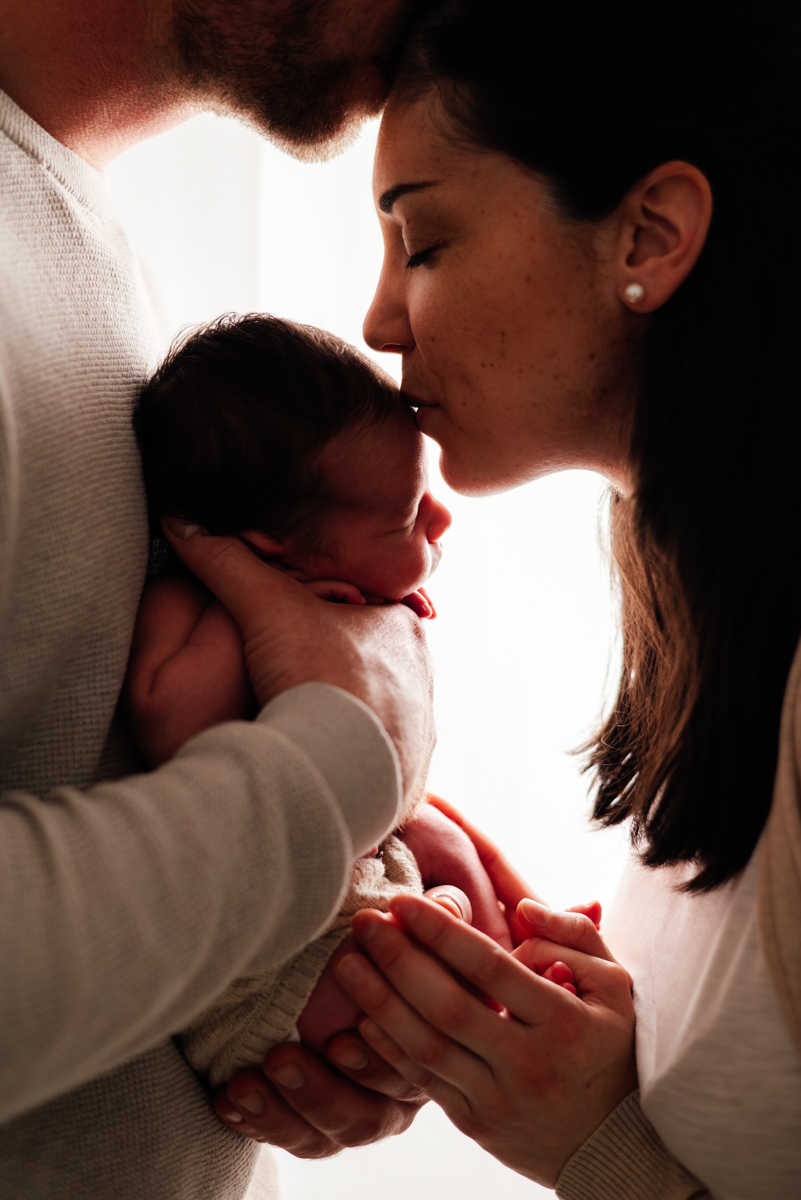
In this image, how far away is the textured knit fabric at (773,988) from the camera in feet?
2.84

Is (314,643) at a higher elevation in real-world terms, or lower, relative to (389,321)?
lower

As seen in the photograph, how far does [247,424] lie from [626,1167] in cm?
96

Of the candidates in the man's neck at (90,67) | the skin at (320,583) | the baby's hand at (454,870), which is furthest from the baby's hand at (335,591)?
the man's neck at (90,67)

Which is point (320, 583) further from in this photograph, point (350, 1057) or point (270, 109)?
point (270, 109)

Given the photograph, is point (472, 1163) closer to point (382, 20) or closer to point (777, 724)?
point (777, 724)

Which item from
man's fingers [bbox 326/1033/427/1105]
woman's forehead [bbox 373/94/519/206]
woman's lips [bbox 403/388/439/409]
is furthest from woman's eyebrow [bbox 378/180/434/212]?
man's fingers [bbox 326/1033/427/1105]

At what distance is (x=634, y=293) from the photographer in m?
1.05

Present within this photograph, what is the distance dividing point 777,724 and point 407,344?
0.70 m

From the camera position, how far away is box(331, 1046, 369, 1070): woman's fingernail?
98cm

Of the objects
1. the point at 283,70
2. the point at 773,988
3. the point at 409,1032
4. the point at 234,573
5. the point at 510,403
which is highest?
the point at 283,70

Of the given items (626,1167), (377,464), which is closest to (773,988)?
(626,1167)

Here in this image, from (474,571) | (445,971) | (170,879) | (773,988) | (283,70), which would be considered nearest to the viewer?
(170,879)

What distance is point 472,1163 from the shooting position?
2217mm

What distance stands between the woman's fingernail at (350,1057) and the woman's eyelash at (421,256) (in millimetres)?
964
